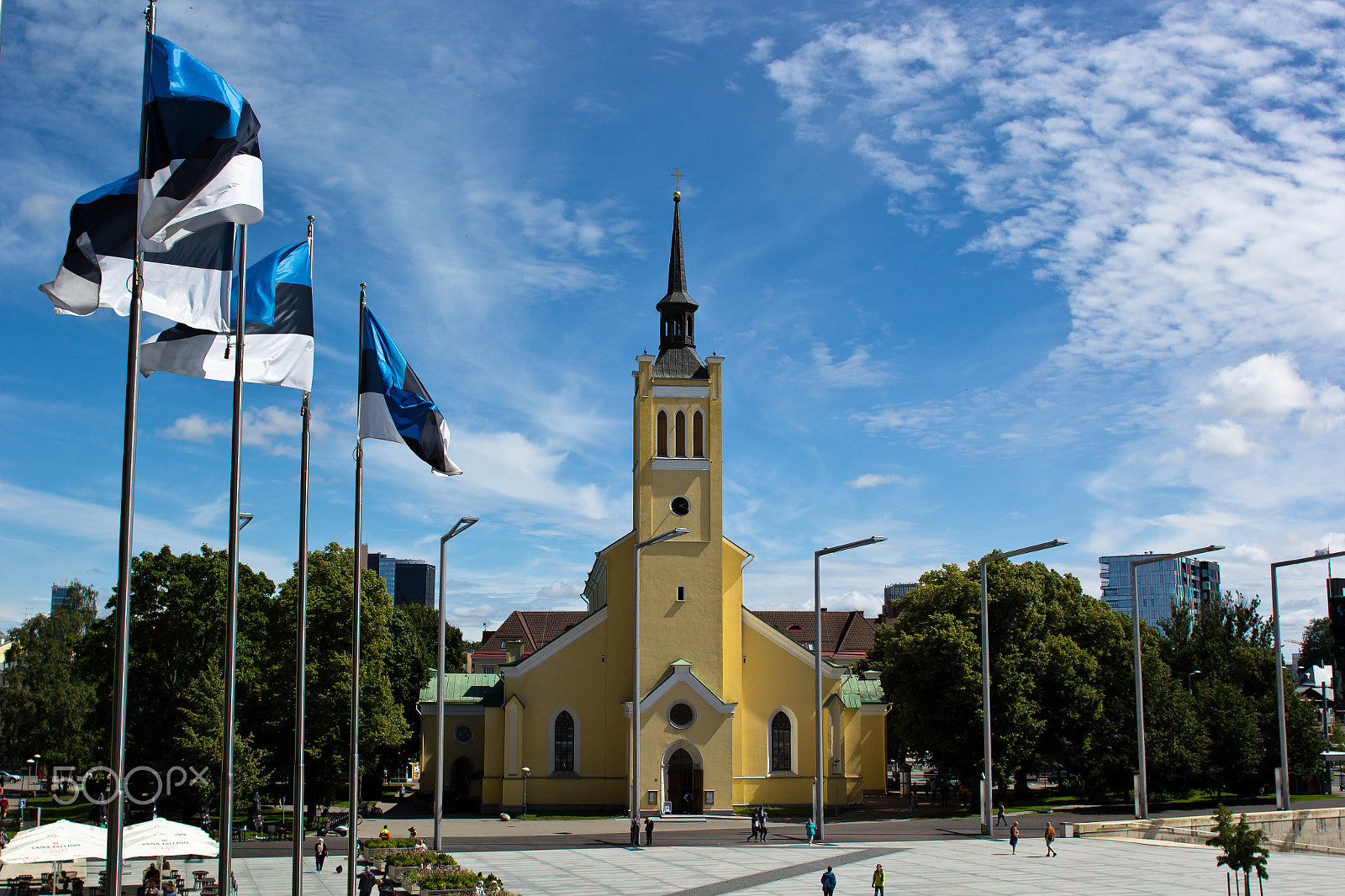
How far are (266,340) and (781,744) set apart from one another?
142ft

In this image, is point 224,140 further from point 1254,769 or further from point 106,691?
point 1254,769

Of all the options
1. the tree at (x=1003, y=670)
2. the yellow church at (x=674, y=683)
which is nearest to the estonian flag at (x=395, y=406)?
the yellow church at (x=674, y=683)

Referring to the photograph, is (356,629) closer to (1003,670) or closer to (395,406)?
(395,406)

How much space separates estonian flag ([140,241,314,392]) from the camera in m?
16.9

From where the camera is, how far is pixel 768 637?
57656mm

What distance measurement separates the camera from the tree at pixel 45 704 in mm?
65500

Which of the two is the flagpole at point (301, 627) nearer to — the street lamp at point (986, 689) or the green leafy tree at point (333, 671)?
the street lamp at point (986, 689)

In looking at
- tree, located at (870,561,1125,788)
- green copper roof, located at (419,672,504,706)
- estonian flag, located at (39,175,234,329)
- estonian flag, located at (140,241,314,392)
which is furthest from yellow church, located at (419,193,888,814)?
estonian flag, located at (39,175,234,329)

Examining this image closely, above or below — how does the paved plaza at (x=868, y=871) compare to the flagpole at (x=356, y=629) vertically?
below

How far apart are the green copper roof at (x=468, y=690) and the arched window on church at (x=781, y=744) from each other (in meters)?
15.2

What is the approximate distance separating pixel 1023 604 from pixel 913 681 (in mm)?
6780

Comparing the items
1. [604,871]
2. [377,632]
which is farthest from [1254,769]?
[377,632]

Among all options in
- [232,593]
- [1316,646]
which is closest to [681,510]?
[232,593]

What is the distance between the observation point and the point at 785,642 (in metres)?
57.3
